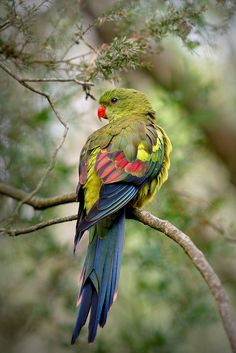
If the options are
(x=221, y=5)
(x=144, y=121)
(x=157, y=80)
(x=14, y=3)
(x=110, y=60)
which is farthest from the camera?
(x=157, y=80)

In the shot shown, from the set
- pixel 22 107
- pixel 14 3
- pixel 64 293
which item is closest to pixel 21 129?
pixel 22 107

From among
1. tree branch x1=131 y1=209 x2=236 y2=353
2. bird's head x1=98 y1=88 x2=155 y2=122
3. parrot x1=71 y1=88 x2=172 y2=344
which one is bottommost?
tree branch x1=131 y1=209 x2=236 y2=353

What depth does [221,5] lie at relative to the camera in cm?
345

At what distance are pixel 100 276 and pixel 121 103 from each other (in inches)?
64.3

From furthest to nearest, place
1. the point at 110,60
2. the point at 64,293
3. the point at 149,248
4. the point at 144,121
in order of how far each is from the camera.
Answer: the point at 64,293, the point at 149,248, the point at 144,121, the point at 110,60

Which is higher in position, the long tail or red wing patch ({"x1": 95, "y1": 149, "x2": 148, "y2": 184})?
red wing patch ({"x1": 95, "y1": 149, "x2": 148, "y2": 184})

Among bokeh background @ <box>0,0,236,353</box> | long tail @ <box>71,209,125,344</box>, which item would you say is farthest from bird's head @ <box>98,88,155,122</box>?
long tail @ <box>71,209,125,344</box>

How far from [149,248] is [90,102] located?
1.46 m

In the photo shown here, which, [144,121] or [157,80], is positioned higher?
[157,80]

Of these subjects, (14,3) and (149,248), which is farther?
(149,248)

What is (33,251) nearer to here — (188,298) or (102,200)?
(188,298)

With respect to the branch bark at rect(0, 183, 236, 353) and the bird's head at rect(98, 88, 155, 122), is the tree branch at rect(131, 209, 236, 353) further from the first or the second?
the bird's head at rect(98, 88, 155, 122)

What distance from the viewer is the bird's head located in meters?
4.28

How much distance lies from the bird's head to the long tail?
1.06m
